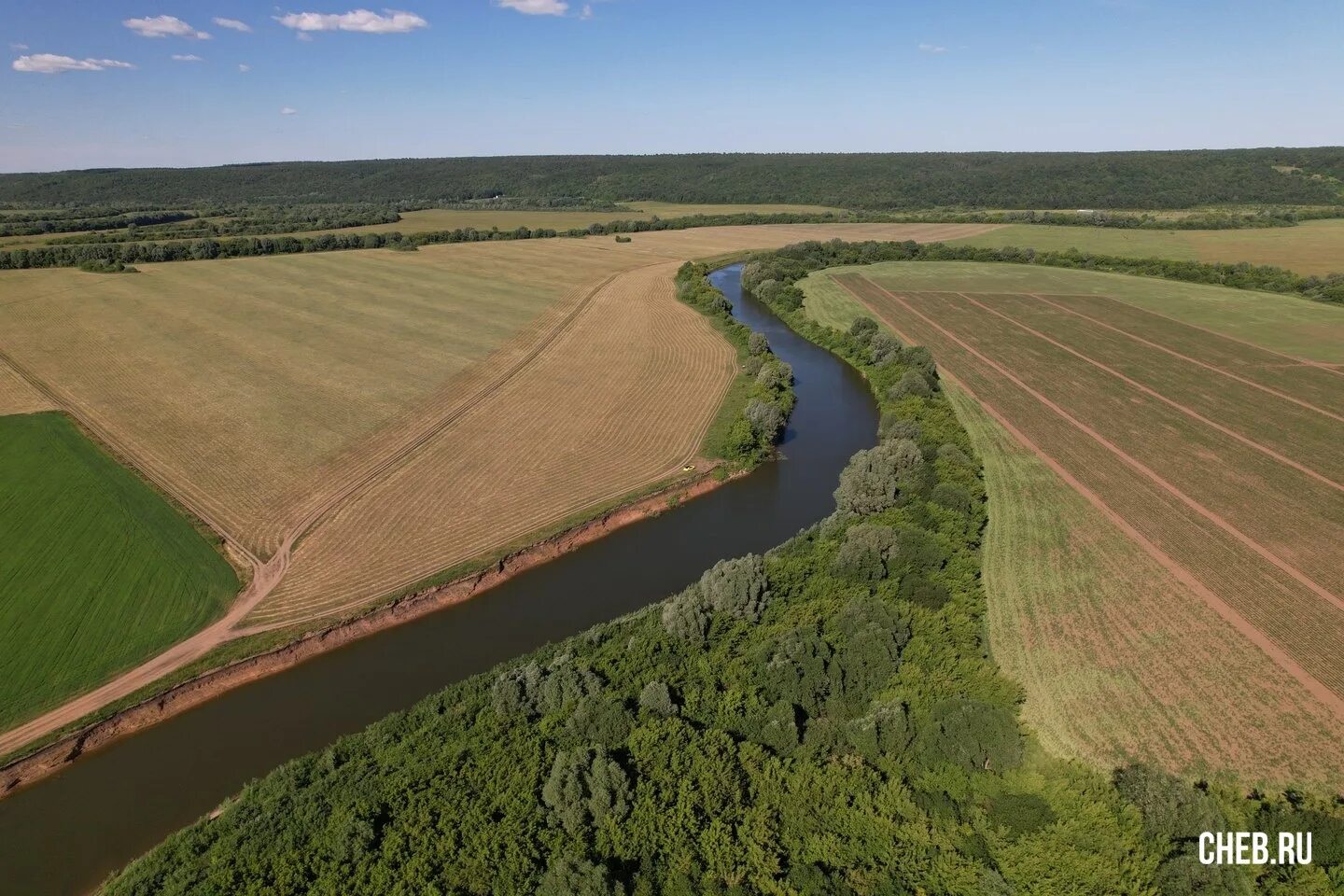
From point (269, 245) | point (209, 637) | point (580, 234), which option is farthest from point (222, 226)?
point (209, 637)

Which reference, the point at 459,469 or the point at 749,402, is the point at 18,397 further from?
the point at 749,402

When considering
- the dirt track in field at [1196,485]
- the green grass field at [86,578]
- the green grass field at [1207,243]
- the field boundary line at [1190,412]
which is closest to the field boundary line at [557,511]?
the green grass field at [86,578]

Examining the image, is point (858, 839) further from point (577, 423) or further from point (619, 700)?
point (577, 423)

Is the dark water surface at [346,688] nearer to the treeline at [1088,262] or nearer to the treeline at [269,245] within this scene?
the treeline at [1088,262]

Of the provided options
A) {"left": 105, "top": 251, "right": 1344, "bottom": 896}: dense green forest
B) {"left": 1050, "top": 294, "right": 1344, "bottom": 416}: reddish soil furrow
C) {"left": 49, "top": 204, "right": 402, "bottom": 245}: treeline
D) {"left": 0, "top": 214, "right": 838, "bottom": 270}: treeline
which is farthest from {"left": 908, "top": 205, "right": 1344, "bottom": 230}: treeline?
{"left": 105, "top": 251, "right": 1344, "bottom": 896}: dense green forest

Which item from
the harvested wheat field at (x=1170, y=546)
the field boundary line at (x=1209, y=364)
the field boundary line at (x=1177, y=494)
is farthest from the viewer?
the field boundary line at (x=1209, y=364)

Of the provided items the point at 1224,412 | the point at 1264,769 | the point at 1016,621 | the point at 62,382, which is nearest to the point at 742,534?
the point at 1016,621

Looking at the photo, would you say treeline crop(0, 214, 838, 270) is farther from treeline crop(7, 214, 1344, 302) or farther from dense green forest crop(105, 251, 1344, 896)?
dense green forest crop(105, 251, 1344, 896)

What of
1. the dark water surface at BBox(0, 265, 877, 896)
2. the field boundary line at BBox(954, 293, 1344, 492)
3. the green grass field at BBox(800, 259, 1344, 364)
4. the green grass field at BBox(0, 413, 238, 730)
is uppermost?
the green grass field at BBox(800, 259, 1344, 364)
